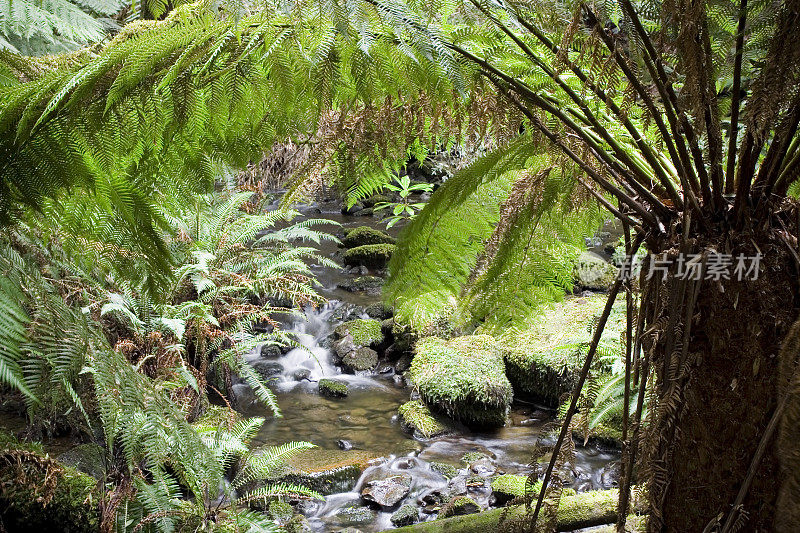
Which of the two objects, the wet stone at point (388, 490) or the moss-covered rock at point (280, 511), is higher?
the wet stone at point (388, 490)

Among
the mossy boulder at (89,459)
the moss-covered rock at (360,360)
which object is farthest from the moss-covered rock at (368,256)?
the mossy boulder at (89,459)

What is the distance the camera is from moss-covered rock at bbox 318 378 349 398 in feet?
15.7

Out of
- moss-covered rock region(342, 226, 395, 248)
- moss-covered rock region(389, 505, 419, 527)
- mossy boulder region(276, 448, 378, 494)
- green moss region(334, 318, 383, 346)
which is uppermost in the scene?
moss-covered rock region(342, 226, 395, 248)

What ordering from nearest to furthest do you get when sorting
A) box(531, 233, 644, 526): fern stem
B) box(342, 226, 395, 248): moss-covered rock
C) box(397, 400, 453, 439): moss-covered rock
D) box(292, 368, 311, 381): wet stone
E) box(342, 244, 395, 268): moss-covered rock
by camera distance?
box(531, 233, 644, 526): fern stem
box(397, 400, 453, 439): moss-covered rock
box(292, 368, 311, 381): wet stone
box(342, 244, 395, 268): moss-covered rock
box(342, 226, 395, 248): moss-covered rock

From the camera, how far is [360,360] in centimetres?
522

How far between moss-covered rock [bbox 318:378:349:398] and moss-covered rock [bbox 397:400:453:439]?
575 mm

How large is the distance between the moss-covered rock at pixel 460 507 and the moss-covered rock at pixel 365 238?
4529 millimetres

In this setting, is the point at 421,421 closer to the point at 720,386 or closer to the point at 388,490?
the point at 388,490

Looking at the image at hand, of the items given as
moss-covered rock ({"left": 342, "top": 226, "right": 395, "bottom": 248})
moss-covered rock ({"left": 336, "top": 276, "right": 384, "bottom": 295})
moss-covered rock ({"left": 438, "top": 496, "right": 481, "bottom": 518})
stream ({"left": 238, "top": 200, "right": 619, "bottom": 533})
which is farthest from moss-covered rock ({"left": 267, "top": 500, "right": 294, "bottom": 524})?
moss-covered rock ({"left": 342, "top": 226, "right": 395, "bottom": 248})

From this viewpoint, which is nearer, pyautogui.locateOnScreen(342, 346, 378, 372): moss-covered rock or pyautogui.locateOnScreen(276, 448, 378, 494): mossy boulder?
pyautogui.locateOnScreen(276, 448, 378, 494): mossy boulder

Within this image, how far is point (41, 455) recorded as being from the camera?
7.23 ft

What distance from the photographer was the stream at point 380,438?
3461 millimetres

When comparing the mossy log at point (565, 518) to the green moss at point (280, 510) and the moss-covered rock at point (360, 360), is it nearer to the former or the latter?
the green moss at point (280, 510)

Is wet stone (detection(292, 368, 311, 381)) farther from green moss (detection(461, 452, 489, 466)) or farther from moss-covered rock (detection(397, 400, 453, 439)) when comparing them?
green moss (detection(461, 452, 489, 466))
